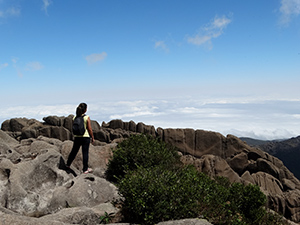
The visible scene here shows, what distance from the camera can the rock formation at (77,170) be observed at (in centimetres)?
996

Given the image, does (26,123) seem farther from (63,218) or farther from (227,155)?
(63,218)

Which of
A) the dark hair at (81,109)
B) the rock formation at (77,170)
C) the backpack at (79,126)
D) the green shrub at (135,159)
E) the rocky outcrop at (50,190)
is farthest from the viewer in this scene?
the green shrub at (135,159)

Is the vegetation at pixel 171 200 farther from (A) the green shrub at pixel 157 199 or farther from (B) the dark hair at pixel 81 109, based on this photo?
(B) the dark hair at pixel 81 109

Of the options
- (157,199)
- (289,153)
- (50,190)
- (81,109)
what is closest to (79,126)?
(81,109)

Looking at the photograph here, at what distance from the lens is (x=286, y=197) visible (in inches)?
1276

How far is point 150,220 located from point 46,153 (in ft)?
22.3

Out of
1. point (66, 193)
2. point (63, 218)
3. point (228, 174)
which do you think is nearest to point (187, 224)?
point (63, 218)

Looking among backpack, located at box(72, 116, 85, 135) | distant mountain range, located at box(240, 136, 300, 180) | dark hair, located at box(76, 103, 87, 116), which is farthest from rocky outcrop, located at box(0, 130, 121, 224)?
distant mountain range, located at box(240, 136, 300, 180)

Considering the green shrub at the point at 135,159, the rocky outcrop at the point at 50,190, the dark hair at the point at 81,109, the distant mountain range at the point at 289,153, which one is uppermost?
the dark hair at the point at 81,109

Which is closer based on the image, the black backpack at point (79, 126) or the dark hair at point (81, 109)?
the black backpack at point (79, 126)

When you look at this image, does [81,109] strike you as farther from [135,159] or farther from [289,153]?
[289,153]

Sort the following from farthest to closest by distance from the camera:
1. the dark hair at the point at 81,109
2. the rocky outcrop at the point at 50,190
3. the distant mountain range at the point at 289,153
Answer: the distant mountain range at the point at 289,153, the dark hair at the point at 81,109, the rocky outcrop at the point at 50,190

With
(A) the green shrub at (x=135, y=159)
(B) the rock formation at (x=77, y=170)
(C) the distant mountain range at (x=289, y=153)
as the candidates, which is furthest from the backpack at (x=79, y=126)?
(C) the distant mountain range at (x=289, y=153)

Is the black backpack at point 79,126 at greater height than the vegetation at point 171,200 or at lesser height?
greater
